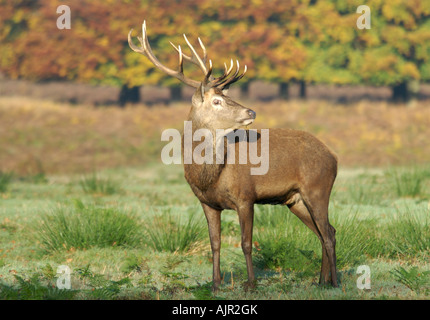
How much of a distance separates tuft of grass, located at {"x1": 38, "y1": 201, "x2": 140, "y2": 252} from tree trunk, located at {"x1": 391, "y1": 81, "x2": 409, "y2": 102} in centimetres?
2642

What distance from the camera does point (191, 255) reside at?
9.82 metres

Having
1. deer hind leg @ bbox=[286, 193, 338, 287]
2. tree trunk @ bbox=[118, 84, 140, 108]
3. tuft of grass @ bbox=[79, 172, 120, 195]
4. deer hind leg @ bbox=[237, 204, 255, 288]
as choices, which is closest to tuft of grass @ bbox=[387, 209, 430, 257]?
deer hind leg @ bbox=[286, 193, 338, 287]

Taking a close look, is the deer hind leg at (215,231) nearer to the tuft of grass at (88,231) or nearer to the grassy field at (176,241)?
the grassy field at (176,241)

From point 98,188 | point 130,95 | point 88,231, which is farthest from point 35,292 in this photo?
point 130,95

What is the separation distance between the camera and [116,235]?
33.3ft

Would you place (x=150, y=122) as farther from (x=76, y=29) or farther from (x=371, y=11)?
(x=371, y=11)

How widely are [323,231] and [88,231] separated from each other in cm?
388

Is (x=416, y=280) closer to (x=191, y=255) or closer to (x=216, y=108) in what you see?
(x=216, y=108)

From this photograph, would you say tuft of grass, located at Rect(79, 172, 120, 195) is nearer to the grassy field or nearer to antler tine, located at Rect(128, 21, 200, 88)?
the grassy field

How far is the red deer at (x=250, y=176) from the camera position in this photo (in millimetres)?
7375

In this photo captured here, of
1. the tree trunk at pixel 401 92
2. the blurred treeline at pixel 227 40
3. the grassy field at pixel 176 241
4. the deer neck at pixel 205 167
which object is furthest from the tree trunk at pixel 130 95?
the deer neck at pixel 205 167

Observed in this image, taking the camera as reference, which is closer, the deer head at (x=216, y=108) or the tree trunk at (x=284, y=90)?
the deer head at (x=216, y=108)

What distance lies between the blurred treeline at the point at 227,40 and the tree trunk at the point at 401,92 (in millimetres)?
1591
